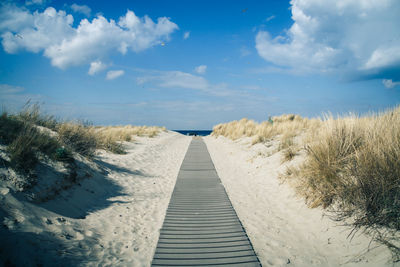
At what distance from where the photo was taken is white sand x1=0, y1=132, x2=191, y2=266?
2.56 m

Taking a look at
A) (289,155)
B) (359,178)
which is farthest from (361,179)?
(289,155)

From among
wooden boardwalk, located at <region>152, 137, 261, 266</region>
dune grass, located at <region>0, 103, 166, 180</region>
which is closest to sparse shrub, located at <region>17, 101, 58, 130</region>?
dune grass, located at <region>0, 103, 166, 180</region>

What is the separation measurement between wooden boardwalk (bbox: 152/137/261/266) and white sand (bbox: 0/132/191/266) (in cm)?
25

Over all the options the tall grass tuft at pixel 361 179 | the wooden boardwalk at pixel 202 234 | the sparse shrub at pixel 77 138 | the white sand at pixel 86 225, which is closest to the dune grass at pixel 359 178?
the tall grass tuft at pixel 361 179

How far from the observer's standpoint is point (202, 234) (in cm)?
363

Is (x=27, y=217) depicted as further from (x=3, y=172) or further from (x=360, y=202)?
(x=360, y=202)

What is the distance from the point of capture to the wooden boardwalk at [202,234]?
2.95m

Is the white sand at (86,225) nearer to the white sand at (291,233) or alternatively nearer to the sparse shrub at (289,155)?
the white sand at (291,233)

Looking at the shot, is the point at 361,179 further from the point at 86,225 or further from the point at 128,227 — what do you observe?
the point at 86,225

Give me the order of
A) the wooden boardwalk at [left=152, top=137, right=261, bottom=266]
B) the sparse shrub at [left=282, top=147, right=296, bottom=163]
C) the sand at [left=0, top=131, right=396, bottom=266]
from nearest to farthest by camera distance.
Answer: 1. the sand at [left=0, top=131, right=396, bottom=266]
2. the wooden boardwalk at [left=152, top=137, right=261, bottom=266]
3. the sparse shrub at [left=282, top=147, right=296, bottom=163]

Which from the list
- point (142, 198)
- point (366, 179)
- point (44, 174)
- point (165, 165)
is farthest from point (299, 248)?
point (165, 165)

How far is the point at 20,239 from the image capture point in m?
2.47

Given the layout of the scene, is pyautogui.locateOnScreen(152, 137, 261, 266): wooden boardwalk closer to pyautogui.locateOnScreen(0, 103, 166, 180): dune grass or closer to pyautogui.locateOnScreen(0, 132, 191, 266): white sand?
pyautogui.locateOnScreen(0, 132, 191, 266): white sand

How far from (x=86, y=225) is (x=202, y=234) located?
2.12 metres
